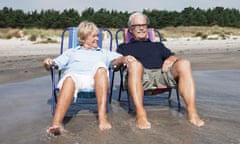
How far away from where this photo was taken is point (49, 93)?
249 inches

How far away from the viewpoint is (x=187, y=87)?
429cm

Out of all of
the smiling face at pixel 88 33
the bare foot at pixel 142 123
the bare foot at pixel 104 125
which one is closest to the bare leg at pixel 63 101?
the bare foot at pixel 104 125

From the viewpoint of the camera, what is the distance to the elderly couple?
408cm

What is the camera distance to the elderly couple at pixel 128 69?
408cm

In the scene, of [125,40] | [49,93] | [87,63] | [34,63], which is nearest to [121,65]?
[87,63]

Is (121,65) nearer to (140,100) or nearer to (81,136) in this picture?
(140,100)

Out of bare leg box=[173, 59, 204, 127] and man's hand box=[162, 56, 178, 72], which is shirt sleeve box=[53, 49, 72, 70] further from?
bare leg box=[173, 59, 204, 127]

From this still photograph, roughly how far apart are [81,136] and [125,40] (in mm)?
2173

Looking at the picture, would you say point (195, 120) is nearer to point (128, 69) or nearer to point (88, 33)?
point (128, 69)

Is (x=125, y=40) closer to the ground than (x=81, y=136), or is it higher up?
higher up

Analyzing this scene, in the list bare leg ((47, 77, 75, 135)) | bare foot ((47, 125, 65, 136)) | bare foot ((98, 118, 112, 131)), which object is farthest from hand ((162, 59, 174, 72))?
bare foot ((47, 125, 65, 136))

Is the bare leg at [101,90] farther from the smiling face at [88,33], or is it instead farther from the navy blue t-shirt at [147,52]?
the navy blue t-shirt at [147,52]

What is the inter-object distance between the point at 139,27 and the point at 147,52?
0.30 metres

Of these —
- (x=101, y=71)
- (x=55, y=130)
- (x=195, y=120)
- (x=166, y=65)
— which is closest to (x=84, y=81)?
(x=101, y=71)
